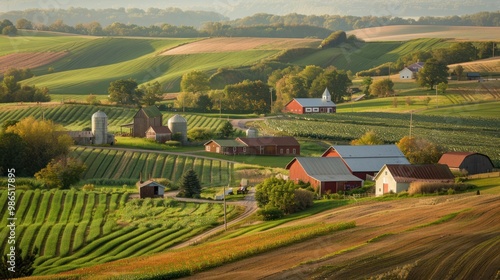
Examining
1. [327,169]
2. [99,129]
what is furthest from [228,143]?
[327,169]

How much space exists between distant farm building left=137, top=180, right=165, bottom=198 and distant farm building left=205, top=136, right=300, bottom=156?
20.7 meters

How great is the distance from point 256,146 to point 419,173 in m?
28.1

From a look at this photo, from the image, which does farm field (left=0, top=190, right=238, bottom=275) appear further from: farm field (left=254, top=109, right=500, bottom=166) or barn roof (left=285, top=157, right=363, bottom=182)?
farm field (left=254, top=109, right=500, bottom=166)

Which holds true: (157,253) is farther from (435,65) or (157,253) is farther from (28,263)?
(435,65)

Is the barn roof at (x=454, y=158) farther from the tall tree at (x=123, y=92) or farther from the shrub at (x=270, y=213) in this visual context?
the tall tree at (x=123, y=92)

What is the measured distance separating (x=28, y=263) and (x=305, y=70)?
9933 cm

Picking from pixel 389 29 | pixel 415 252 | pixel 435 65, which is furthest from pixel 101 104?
pixel 389 29

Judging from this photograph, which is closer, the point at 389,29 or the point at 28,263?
the point at 28,263

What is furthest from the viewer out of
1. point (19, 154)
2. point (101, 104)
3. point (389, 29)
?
point (389, 29)

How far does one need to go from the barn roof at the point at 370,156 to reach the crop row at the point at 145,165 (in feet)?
33.1

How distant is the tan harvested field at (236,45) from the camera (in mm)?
171875

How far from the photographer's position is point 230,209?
57.7m

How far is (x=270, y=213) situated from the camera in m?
53.0

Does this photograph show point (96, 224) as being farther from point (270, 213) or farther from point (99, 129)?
point (99, 129)
